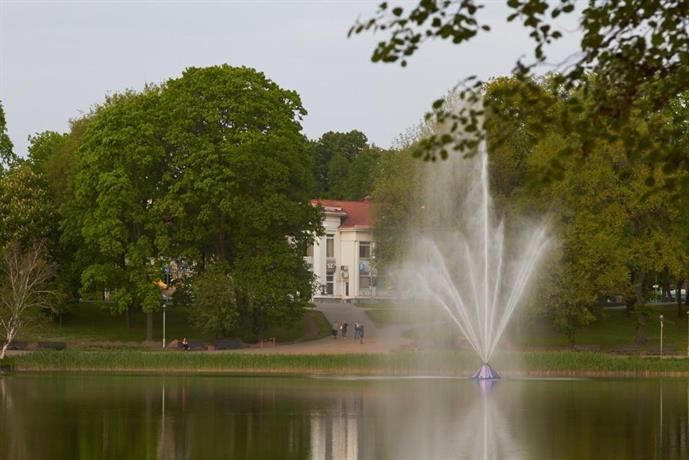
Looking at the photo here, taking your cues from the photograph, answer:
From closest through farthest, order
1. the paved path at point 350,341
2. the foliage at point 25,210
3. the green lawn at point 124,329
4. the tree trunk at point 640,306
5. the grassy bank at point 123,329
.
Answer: the paved path at point 350,341, the tree trunk at point 640,306, the grassy bank at point 123,329, the green lawn at point 124,329, the foliage at point 25,210

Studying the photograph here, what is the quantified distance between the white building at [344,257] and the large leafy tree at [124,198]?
4072 cm

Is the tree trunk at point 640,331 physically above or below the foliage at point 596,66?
below

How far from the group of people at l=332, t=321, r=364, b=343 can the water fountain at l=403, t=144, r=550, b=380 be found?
8427mm

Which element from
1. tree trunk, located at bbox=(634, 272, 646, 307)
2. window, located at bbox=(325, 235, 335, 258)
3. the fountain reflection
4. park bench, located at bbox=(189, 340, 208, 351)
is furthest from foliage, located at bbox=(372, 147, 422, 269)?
window, located at bbox=(325, 235, 335, 258)

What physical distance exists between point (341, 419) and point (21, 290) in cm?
3177

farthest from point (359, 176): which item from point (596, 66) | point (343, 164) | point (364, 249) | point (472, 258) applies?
point (596, 66)

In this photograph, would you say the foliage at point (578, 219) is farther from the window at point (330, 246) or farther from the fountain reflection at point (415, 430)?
the window at point (330, 246)

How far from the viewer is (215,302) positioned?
67.6m

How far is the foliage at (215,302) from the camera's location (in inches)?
2655

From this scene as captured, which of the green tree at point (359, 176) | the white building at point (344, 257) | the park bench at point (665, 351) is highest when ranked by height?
the green tree at point (359, 176)

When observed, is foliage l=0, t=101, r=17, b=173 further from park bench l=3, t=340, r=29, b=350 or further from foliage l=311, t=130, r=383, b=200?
foliage l=311, t=130, r=383, b=200

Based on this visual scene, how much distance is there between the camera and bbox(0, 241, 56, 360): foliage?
202ft

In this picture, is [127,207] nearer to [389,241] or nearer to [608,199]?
[389,241]

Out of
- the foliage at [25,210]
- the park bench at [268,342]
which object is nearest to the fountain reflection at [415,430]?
the park bench at [268,342]
